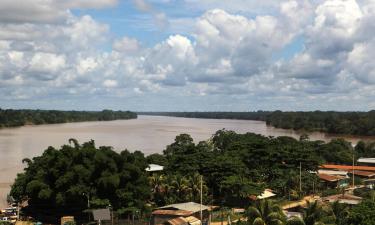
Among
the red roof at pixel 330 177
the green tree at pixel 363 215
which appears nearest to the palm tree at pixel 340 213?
the green tree at pixel 363 215

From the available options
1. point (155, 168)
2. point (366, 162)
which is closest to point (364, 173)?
point (366, 162)

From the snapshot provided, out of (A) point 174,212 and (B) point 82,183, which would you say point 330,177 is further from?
(B) point 82,183

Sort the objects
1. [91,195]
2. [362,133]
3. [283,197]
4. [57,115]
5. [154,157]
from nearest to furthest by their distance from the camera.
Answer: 1. [91,195]
2. [283,197]
3. [154,157]
4. [362,133]
5. [57,115]

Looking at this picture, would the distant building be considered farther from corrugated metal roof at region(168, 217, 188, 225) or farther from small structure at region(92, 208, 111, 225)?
small structure at region(92, 208, 111, 225)

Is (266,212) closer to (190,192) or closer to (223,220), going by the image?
(223,220)

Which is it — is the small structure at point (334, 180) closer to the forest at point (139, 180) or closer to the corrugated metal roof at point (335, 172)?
the forest at point (139, 180)

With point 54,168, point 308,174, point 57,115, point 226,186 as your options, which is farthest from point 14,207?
point 57,115
